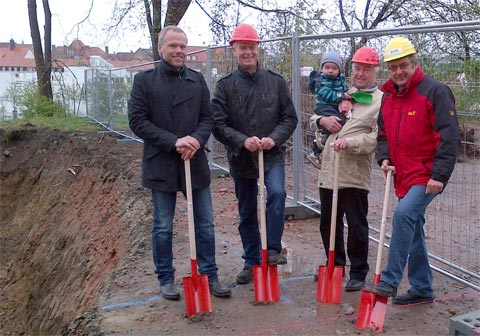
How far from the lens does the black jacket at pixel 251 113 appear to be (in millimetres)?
4711

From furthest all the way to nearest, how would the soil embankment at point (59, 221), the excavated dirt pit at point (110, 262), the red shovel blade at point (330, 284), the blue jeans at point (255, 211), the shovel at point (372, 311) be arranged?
the soil embankment at point (59, 221) → the blue jeans at point (255, 211) → the red shovel blade at point (330, 284) → the excavated dirt pit at point (110, 262) → the shovel at point (372, 311)

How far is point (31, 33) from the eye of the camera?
20.0 m

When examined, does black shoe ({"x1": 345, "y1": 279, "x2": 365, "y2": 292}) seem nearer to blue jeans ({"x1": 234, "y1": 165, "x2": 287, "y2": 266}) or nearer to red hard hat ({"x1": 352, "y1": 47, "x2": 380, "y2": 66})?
blue jeans ({"x1": 234, "y1": 165, "x2": 287, "y2": 266})

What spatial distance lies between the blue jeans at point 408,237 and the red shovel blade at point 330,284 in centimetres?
49

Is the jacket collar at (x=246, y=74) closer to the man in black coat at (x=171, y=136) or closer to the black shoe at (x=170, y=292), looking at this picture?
the man in black coat at (x=171, y=136)

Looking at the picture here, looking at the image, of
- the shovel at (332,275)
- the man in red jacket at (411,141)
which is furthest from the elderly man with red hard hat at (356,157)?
the man in red jacket at (411,141)

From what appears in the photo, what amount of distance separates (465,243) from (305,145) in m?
2.03

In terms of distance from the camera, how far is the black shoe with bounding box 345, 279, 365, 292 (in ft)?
15.4

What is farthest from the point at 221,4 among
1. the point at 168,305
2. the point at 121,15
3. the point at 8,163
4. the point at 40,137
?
the point at 168,305

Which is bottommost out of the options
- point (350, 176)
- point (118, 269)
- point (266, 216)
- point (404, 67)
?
→ point (118, 269)

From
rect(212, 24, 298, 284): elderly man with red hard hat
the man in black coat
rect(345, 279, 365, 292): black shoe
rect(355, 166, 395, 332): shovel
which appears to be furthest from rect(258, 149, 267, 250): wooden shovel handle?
rect(355, 166, 395, 332): shovel

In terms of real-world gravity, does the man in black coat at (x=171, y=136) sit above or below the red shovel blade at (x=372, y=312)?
above

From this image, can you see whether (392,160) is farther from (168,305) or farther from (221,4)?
(221,4)

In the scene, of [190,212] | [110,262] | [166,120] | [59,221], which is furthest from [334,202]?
→ [59,221]
